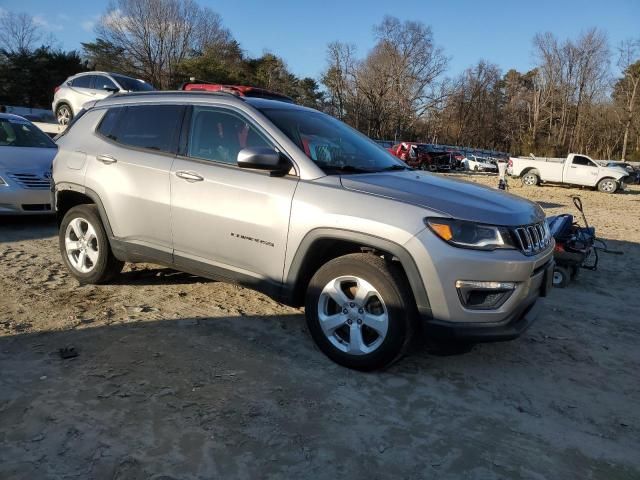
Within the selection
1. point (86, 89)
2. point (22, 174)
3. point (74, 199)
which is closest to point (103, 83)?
point (86, 89)

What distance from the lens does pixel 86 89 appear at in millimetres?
14773

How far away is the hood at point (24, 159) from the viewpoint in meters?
7.52

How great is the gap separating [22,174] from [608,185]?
23686mm

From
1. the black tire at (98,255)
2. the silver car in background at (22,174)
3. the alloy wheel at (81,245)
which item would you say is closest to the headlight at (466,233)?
the black tire at (98,255)

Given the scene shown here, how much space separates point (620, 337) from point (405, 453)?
9.93ft

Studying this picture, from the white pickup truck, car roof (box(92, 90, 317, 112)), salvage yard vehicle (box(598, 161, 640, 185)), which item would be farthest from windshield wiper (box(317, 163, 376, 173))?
salvage yard vehicle (box(598, 161, 640, 185))

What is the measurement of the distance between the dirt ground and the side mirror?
4.38 ft

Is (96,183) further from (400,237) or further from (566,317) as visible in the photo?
(566,317)

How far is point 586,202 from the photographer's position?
18.0 meters

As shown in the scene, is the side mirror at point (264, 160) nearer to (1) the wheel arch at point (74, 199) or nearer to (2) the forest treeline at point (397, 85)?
(1) the wheel arch at point (74, 199)

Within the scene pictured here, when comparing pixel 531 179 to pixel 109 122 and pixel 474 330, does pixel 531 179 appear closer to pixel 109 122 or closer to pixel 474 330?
pixel 109 122

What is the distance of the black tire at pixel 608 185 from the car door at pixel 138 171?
23825mm

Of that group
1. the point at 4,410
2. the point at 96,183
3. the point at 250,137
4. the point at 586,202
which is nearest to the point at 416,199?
the point at 250,137

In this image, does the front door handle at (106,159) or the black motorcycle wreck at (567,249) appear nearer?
the front door handle at (106,159)
